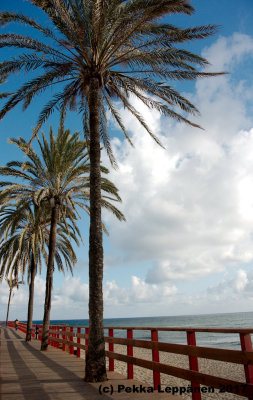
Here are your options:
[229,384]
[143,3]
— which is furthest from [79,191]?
[229,384]

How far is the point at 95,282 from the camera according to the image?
25.5 feet

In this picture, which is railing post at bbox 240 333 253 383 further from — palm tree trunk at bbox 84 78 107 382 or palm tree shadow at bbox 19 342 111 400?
palm tree trunk at bbox 84 78 107 382

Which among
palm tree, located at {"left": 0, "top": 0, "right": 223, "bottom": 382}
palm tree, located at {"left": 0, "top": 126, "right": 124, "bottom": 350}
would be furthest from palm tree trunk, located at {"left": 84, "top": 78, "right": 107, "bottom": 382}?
palm tree, located at {"left": 0, "top": 126, "right": 124, "bottom": 350}

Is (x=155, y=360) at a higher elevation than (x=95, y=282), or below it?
below

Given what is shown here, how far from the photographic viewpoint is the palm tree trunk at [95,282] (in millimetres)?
7055

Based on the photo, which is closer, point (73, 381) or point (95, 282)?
point (73, 381)

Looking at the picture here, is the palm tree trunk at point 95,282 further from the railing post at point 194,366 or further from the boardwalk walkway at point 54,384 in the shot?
the railing post at point 194,366

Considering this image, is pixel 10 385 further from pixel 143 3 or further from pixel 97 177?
pixel 143 3

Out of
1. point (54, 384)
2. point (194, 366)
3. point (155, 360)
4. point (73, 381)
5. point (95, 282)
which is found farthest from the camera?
point (95, 282)

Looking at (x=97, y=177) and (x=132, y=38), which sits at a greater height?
(x=132, y=38)

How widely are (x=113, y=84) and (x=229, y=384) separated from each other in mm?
9484

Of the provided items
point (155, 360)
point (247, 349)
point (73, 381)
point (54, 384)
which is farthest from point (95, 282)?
point (247, 349)

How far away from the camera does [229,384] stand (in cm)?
397

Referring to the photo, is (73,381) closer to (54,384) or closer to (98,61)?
(54,384)
